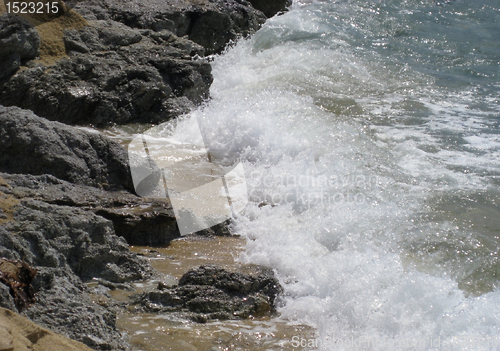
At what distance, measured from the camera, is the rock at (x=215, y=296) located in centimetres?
317

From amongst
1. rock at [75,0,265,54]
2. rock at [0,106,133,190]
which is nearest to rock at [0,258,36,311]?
rock at [0,106,133,190]

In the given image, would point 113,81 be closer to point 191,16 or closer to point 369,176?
point 191,16

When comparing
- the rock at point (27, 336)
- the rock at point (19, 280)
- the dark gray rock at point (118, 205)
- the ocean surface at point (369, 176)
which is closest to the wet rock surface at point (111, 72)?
the ocean surface at point (369, 176)

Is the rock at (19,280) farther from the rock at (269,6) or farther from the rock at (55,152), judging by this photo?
the rock at (269,6)

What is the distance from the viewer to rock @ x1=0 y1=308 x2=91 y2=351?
199 cm

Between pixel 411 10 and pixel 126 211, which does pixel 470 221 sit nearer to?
pixel 126 211

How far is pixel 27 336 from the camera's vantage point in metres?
2.10

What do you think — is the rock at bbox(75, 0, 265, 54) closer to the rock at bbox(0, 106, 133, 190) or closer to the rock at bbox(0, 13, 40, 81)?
the rock at bbox(0, 13, 40, 81)

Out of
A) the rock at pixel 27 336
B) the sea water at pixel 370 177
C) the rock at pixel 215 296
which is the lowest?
the sea water at pixel 370 177

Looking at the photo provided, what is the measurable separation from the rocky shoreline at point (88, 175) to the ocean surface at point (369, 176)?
2.00 feet

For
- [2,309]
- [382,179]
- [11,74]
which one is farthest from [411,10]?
[2,309]

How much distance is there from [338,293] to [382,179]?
2.52 m

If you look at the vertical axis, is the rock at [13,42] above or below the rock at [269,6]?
above

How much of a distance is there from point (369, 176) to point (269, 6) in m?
9.24
